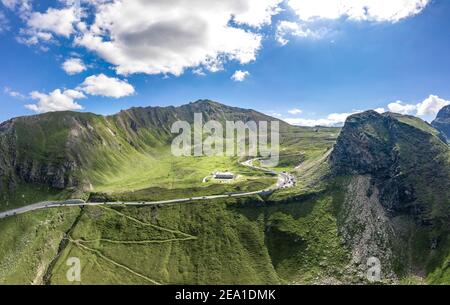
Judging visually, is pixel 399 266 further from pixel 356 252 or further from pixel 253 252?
pixel 253 252

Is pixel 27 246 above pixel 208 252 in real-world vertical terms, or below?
above

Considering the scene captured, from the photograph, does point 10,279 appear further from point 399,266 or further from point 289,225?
point 399,266

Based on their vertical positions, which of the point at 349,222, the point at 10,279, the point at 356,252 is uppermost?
the point at 349,222

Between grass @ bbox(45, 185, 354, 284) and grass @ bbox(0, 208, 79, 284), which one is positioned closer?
grass @ bbox(0, 208, 79, 284)

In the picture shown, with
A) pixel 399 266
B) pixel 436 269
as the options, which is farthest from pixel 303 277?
pixel 436 269

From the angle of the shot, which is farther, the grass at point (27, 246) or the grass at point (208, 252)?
the grass at point (208, 252)
